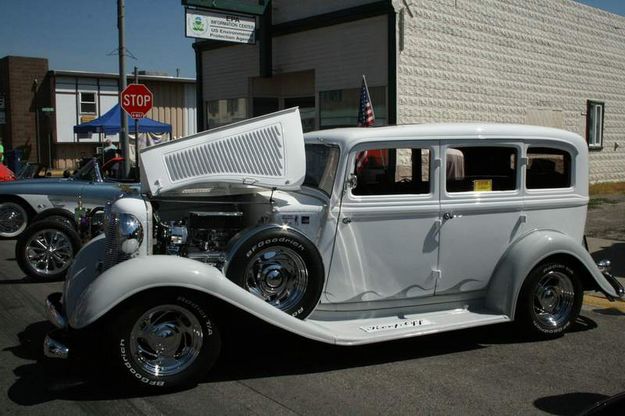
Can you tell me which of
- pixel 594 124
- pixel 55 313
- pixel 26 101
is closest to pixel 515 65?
pixel 594 124

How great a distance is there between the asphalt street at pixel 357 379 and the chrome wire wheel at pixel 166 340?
0.64 ft

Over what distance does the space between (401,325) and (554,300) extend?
1.61 m

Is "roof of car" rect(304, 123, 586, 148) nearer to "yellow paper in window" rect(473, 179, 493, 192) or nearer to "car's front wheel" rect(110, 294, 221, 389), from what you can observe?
"yellow paper in window" rect(473, 179, 493, 192)

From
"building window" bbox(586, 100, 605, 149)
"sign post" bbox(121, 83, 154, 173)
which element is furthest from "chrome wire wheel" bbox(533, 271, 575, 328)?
"building window" bbox(586, 100, 605, 149)

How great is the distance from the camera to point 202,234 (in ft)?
16.6

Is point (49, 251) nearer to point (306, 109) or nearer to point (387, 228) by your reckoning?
point (387, 228)

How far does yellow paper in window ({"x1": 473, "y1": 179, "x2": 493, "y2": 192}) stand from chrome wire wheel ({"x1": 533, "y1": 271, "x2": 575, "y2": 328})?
0.91 meters

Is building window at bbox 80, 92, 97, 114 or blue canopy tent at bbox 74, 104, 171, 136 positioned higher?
building window at bbox 80, 92, 97, 114

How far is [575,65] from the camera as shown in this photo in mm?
17453

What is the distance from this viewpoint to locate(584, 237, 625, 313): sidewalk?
696 cm

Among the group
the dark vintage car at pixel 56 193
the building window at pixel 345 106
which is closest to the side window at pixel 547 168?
the dark vintage car at pixel 56 193

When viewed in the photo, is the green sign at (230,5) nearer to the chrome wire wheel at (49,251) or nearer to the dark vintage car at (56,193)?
the dark vintage car at (56,193)

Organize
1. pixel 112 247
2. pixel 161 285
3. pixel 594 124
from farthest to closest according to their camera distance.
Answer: pixel 594 124 → pixel 112 247 → pixel 161 285

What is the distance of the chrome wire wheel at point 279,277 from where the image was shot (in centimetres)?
481
